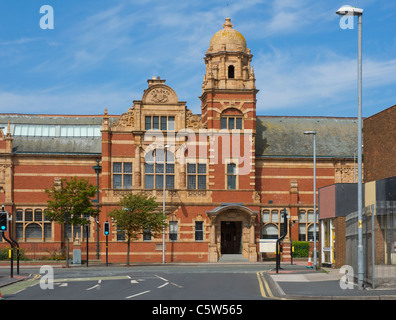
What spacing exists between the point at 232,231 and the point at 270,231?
12.1ft

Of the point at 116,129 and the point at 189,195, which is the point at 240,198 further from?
the point at 116,129

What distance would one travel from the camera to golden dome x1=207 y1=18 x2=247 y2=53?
2434 inches

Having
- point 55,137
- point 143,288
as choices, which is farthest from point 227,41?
point 143,288

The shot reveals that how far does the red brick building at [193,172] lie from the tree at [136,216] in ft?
13.0

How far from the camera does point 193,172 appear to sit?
60531 mm

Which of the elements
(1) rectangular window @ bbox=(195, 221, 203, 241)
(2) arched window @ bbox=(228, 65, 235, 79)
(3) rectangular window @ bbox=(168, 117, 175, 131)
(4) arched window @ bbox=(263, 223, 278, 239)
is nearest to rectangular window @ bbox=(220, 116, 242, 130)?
(2) arched window @ bbox=(228, 65, 235, 79)

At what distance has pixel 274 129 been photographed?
216 ft

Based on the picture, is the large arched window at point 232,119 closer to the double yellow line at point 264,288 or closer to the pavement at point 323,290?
the double yellow line at point 264,288

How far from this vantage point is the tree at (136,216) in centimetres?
5375

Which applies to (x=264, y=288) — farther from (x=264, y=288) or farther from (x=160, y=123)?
(x=160, y=123)

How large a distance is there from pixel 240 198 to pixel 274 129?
920 cm

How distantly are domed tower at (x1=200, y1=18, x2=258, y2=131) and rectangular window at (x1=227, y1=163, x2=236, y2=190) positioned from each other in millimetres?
3358

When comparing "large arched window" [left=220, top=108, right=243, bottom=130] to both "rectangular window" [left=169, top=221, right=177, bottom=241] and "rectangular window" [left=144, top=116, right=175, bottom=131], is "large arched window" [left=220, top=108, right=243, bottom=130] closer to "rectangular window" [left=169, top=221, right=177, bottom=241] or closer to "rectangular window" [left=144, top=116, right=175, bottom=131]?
"rectangular window" [left=144, top=116, right=175, bottom=131]
